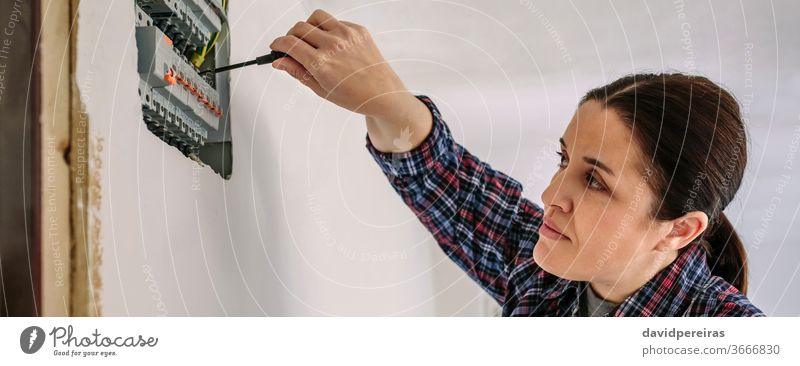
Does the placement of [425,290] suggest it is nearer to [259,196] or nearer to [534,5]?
[259,196]

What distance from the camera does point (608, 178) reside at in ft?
2.15

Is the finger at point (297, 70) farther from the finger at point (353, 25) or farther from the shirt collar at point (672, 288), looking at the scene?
the shirt collar at point (672, 288)

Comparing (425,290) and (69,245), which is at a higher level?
(69,245)

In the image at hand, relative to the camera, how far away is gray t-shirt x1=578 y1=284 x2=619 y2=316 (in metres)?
0.70

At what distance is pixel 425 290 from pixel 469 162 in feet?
0.45

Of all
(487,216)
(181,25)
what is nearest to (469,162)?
(487,216)

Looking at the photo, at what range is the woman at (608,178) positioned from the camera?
25.6 inches

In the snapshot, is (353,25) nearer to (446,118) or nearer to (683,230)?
(446,118)

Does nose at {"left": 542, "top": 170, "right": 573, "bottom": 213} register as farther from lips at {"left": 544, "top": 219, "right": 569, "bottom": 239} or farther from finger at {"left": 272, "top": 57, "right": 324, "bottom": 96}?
finger at {"left": 272, "top": 57, "right": 324, "bottom": 96}

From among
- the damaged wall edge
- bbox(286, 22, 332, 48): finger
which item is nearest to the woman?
bbox(286, 22, 332, 48): finger

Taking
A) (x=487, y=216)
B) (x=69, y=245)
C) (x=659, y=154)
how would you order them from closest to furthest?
1. (x=69, y=245)
2. (x=659, y=154)
3. (x=487, y=216)

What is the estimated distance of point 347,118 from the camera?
70cm

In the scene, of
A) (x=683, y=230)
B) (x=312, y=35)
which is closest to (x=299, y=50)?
(x=312, y=35)

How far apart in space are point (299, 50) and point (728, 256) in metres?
0.46
